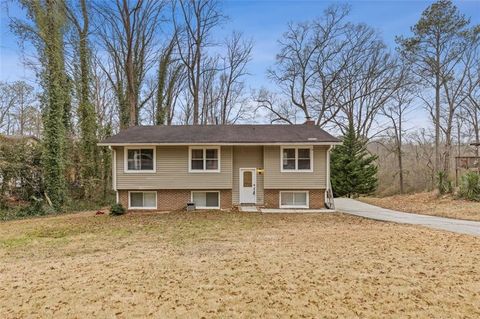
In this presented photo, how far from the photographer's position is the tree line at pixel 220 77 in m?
18.9

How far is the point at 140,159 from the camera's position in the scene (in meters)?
14.6

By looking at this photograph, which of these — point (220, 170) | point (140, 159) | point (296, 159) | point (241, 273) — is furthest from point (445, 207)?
point (140, 159)

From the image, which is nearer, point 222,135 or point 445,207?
point 445,207

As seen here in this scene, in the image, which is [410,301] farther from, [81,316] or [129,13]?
[129,13]

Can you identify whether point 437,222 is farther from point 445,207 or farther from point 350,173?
point 350,173

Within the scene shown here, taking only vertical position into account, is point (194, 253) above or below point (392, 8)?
below

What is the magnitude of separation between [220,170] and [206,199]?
1.62 metres

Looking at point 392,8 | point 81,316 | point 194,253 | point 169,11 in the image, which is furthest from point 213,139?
point 169,11

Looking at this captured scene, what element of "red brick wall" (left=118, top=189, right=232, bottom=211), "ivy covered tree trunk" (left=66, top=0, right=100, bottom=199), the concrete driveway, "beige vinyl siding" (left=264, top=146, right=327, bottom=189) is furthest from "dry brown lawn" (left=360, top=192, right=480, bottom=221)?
"ivy covered tree trunk" (left=66, top=0, right=100, bottom=199)

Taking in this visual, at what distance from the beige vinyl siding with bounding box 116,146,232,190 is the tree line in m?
4.68

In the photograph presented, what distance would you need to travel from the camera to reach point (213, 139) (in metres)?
14.6

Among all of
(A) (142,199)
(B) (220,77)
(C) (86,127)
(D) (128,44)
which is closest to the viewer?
(A) (142,199)

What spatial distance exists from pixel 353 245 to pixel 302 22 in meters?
22.9

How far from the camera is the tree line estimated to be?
18.9 m
